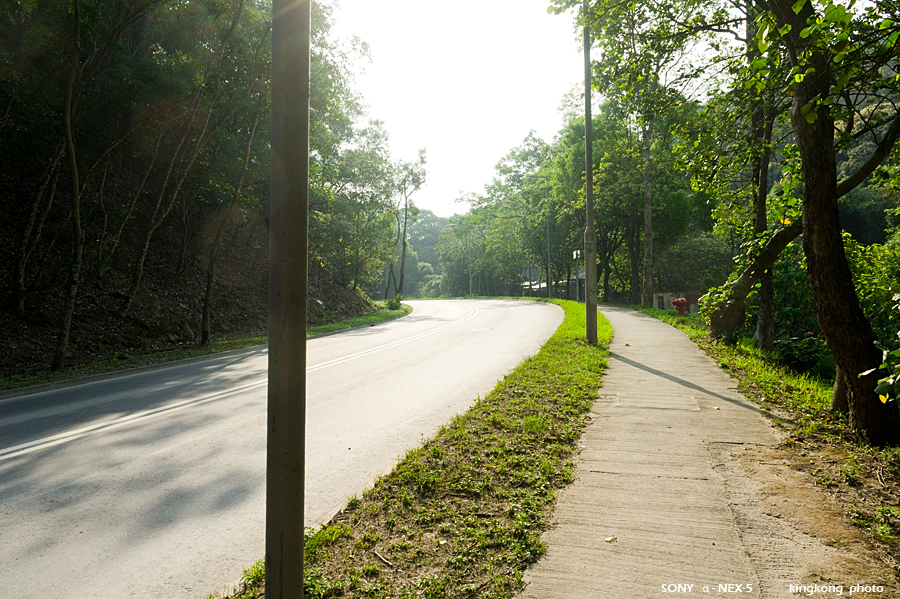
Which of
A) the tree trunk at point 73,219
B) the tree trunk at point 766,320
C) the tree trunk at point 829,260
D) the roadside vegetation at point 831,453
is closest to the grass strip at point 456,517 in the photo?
the roadside vegetation at point 831,453

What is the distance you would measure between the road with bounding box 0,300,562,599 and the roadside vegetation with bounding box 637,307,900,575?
3797 millimetres

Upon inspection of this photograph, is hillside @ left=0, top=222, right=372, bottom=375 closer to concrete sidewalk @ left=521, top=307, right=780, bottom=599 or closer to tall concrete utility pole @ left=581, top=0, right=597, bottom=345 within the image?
tall concrete utility pole @ left=581, top=0, right=597, bottom=345

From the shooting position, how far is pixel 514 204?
5684cm

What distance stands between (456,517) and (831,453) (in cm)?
375

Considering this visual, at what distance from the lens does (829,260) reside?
5.46 metres

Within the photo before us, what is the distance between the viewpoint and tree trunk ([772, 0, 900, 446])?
5.31 m

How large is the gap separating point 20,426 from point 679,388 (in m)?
9.18

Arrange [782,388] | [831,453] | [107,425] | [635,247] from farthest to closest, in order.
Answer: [635,247] < [782,388] < [107,425] < [831,453]

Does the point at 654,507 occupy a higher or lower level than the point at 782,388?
lower

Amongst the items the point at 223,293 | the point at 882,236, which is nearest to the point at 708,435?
the point at 223,293

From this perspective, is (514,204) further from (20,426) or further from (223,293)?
(20,426)

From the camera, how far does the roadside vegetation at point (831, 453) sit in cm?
373

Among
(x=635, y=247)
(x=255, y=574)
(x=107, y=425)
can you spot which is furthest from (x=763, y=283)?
(x=635, y=247)

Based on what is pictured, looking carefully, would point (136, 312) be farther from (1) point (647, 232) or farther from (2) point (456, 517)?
(1) point (647, 232)
